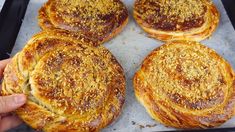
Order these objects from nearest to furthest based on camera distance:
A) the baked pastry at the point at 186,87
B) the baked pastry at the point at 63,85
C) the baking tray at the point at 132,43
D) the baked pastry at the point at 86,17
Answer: the baked pastry at the point at 63,85 → the baked pastry at the point at 186,87 → the baking tray at the point at 132,43 → the baked pastry at the point at 86,17

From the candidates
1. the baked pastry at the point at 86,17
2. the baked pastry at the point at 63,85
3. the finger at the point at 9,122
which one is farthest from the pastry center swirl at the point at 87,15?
the finger at the point at 9,122

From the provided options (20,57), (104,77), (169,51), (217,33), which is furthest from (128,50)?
(20,57)

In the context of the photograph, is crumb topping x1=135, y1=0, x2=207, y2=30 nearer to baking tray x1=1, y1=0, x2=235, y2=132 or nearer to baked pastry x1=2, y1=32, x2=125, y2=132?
baking tray x1=1, y1=0, x2=235, y2=132

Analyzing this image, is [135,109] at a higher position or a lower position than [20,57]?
lower

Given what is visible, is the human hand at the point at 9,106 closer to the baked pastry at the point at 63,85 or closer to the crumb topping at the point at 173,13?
the baked pastry at the point at 63,85

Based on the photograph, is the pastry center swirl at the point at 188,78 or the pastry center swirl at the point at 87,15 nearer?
the pastry center swirl at the point at 188,78

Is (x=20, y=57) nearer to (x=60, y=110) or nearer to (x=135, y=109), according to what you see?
(x=60, y=110)

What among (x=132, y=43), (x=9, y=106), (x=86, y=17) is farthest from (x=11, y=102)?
(x=132, y=43)
